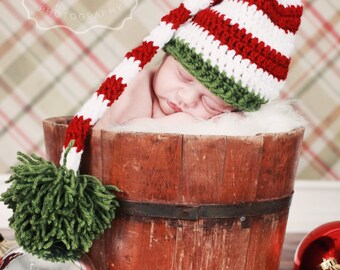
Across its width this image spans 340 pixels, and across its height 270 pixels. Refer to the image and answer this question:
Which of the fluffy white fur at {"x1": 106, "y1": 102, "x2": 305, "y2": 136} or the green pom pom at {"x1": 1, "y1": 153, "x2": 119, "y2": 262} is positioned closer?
the green pom pom at {"x1": 1, "y1": 153, "x2": 119, "y2": 262}

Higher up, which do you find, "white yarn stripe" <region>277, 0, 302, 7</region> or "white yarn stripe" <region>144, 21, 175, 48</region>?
"white yarn stripe" <region>144, 21, 175, 48</region>

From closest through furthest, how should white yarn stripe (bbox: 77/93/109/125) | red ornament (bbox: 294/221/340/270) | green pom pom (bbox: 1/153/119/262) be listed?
1. green pom pom (bbox: 1/153/119/262)
2. white yarn stripe (bbox: 77/93/109/125)
3. red ornament (bbox: 294/221/340/270)

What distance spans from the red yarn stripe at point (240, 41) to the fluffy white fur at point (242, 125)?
0.33 ft

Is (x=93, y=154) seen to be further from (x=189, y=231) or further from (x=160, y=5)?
(x=160, y=5)

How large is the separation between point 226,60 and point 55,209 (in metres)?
0.49

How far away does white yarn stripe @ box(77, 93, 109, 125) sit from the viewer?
3.36 ft

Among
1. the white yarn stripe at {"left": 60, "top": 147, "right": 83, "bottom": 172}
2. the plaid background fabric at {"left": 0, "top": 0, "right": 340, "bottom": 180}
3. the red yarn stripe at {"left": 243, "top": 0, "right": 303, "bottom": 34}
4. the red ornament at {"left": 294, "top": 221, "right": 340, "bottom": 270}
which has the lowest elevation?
the red ornament at {"left": 294, "top": 221, "right": 340, "bottom": 270}

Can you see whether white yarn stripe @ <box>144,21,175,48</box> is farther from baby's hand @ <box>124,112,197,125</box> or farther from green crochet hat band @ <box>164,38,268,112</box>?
baby's hand @ <box>124,112,197,125</box>

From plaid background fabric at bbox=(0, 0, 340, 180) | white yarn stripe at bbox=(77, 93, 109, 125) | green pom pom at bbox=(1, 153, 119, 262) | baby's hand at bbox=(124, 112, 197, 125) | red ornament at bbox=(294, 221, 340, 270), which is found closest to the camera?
green pom pom at bbox=(1, 153, 119, 262)

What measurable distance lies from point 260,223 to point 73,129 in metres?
0.42

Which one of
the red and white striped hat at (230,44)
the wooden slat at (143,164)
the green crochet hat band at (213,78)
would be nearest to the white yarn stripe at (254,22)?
the red and white striped hat at (230,44)

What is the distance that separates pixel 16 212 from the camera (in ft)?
3.09

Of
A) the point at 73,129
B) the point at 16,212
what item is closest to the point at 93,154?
the point at 73,129

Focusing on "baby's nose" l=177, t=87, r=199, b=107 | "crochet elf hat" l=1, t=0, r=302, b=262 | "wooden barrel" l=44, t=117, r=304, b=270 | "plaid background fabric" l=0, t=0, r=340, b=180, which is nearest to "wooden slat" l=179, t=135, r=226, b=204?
"wooden barrel" l=44, t=117, r=304, b=270
